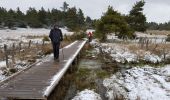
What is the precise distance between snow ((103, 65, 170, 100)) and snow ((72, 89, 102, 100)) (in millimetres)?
505

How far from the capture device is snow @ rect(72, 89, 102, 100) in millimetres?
10891

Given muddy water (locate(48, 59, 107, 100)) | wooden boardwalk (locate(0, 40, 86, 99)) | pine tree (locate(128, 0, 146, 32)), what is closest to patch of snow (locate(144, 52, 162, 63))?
muddy water (locate(48, 59, 107, 100))

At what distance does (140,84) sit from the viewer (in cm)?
1363

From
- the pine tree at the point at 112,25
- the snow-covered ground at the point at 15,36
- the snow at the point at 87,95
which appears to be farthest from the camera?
the snow-covered ground at the point at 15,36

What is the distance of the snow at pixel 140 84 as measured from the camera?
1157cm

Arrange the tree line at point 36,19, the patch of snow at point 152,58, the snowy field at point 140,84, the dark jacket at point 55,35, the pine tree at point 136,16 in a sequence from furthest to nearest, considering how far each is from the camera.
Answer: the tree line at point 36,19, the pine tree at point 136,16, the patch of snow at point 152,58, the dark jacket at point 55,35, the snowy field at point 140,84

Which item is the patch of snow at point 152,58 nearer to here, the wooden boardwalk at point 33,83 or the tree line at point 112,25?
the wooden boardwalk at point 33,83

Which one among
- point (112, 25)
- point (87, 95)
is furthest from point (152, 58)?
point (112, 25)

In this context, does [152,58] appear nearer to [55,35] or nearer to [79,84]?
[55,35]

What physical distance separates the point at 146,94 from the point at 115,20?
27.2 meters

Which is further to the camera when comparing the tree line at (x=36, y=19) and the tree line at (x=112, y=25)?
the tree line at (x=36, y=19)

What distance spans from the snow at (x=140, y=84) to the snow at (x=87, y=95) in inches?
19.9

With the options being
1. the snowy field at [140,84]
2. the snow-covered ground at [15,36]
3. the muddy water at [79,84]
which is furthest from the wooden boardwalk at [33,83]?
the snow-covered ground at [15,36]

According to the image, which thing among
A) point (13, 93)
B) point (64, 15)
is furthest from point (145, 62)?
point (64, 15)
